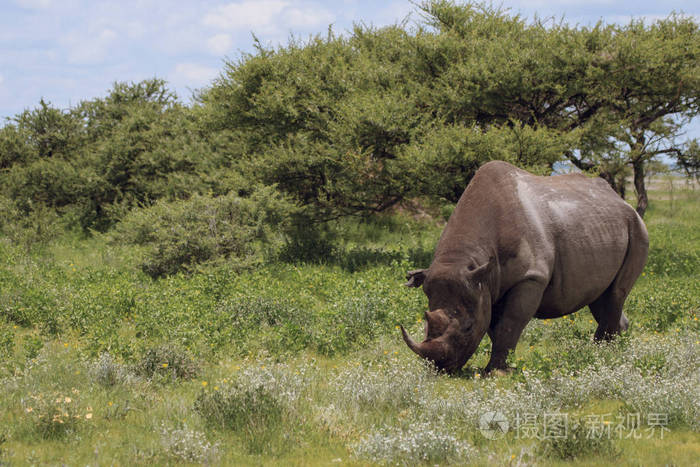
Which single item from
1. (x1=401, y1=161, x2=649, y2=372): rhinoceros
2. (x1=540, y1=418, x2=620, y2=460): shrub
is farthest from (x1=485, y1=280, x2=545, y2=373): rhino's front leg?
(x1=540, y1=418, x2=620, y2=460): shrub

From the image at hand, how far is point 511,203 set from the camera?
288 inches

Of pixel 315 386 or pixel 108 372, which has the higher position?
pixel 108 372

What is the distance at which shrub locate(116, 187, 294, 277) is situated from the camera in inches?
622

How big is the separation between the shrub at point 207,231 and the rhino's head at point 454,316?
894cm

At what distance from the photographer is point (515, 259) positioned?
7.13 meters

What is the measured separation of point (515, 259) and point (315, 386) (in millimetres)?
2675

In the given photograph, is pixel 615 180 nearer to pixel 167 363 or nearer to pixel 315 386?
pixel 315 386

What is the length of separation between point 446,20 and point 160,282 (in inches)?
553

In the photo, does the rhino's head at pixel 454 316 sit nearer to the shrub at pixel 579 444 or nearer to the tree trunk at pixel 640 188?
the shrub at pixel 579 444

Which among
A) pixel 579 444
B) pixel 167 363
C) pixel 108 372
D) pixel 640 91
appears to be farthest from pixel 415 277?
pixel 640 91

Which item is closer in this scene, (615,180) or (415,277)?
(415,277)

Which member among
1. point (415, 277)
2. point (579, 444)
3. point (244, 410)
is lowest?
point (579, 444)

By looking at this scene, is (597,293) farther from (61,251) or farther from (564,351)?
(61,251)

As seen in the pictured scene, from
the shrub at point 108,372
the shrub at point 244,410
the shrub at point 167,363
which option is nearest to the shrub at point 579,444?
the shrub at point 244,410
